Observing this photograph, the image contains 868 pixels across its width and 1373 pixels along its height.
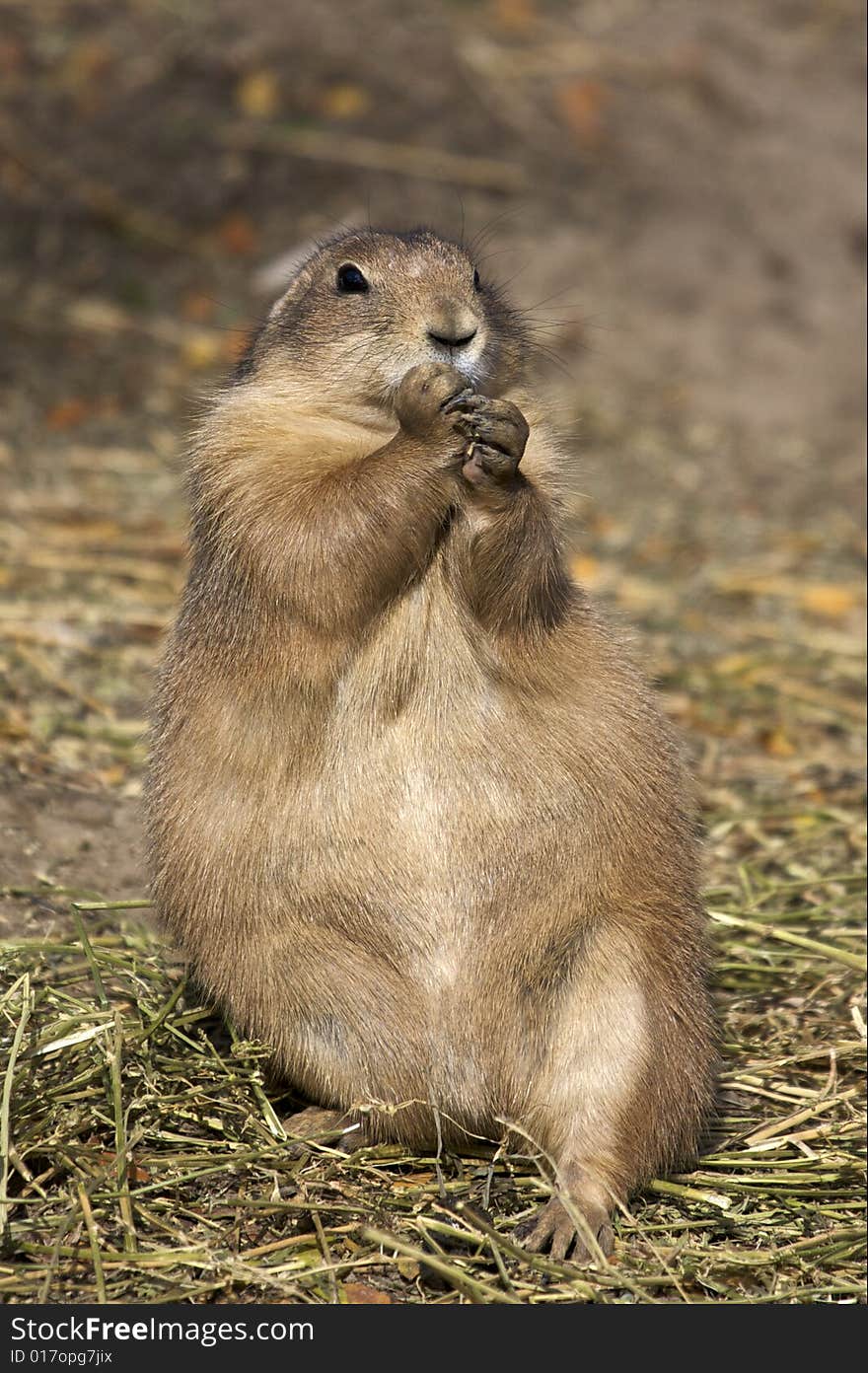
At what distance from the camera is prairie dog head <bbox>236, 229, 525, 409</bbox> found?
12.8ft

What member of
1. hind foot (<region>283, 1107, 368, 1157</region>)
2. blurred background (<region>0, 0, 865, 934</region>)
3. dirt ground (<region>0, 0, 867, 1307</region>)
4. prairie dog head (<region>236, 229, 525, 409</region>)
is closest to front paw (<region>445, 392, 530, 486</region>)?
prairie dog head (<region>236, 229, 525, 409</region>)

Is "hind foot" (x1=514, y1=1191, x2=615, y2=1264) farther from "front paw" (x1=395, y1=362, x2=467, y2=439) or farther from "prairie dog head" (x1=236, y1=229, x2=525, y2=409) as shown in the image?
"prairie dog head" (x1=236, y1=229, x2=525, y2=409)

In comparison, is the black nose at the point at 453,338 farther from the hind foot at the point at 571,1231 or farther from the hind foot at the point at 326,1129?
the hind foot at the point at 571,1231

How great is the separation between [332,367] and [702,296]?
7.89 metres

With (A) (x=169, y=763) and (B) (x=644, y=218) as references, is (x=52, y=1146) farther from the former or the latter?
(B) (x=644, y=218)

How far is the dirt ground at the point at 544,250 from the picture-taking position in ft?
28.2

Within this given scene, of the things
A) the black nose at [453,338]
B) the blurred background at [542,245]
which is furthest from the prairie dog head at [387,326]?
the blurred background at [542,245]

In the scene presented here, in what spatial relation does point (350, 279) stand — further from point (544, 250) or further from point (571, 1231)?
point (544, 250)

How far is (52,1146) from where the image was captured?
3.88 m

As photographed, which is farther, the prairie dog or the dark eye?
the dark eye

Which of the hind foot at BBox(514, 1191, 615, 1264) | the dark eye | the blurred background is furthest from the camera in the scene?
the blurred background

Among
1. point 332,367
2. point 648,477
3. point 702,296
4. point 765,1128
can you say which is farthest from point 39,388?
point 765,1128

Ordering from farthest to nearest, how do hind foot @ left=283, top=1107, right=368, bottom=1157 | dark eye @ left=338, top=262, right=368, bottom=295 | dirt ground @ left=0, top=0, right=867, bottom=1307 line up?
1. dirt ground @ left=0, top=0, right=867, bottom=1307
2. dark eye @ left=338, top=262, right=368, bottom=295
3. hind foot @ left=283, top=1107, right=368, bottom=1157

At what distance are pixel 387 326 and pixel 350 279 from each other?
0.25 m
